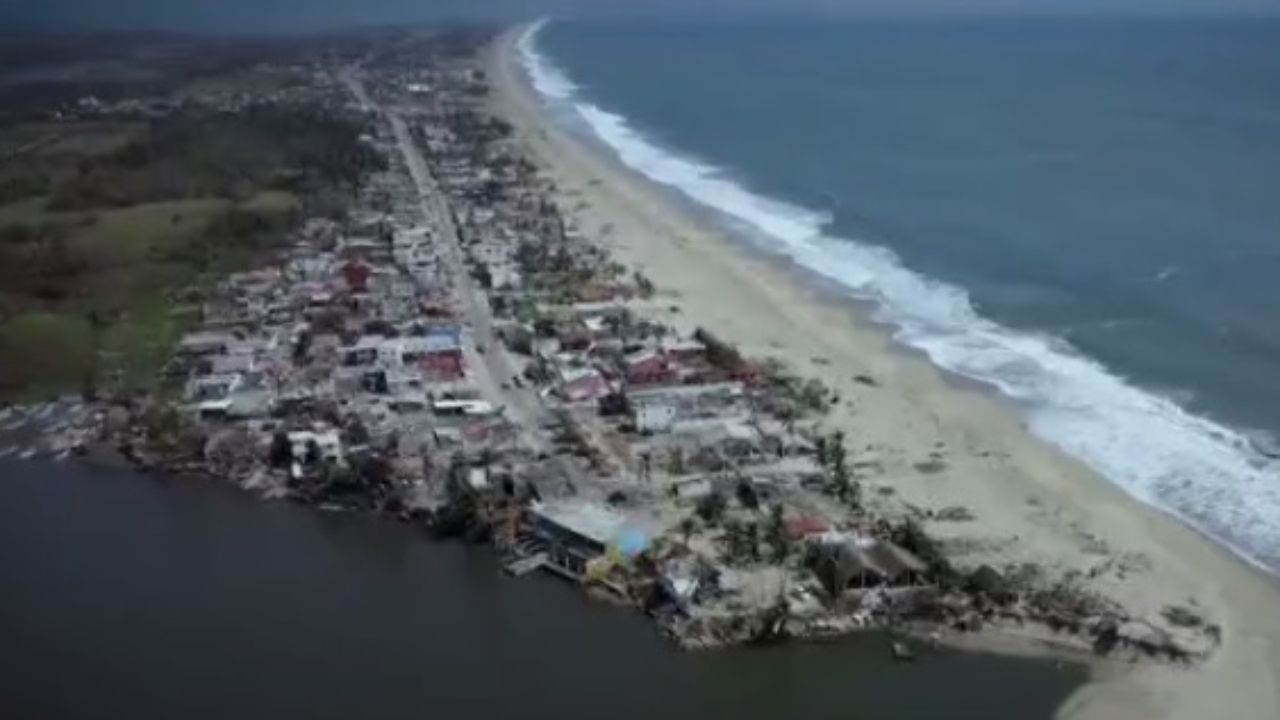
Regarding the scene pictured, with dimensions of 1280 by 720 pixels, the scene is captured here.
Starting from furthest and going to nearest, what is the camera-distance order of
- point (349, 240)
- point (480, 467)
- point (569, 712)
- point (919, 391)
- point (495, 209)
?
point (495, 209) → point (349, 240) → point (919, 391) → point (480, 467) → point (569, 712)

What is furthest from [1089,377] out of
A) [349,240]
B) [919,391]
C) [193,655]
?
[349,240]

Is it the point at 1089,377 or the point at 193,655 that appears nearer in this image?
the point at 193,655

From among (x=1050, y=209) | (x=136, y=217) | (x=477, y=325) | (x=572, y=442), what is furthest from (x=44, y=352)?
(x=1050, y=209)

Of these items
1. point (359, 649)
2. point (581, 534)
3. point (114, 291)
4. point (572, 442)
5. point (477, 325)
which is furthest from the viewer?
point (114, 291)

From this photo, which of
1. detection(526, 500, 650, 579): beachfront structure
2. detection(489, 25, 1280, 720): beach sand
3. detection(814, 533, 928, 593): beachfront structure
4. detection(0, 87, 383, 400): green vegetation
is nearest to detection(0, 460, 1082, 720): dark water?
detection(526, 500, 650, 579): beachfront structure

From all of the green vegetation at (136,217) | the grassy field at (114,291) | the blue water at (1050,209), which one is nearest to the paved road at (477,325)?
the green vegetation at (136,217)

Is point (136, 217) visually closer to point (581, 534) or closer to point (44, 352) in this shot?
point (44, 352)

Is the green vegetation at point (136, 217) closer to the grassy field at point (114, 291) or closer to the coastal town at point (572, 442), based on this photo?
the grassy field at point (114, 291)

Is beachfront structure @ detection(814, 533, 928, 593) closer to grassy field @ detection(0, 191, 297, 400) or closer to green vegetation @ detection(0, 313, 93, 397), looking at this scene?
grassy field @ detection(0, 191, 297, 400)

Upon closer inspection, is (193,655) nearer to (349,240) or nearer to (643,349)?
(643,349)
